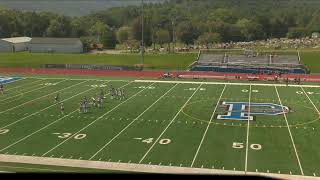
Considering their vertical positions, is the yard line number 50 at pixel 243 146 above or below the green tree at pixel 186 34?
below

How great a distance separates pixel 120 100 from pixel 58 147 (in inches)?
459

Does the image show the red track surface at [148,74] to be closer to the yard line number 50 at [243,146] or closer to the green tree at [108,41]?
the yard line number 50 at [243,146]

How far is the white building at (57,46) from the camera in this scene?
75.4 meters

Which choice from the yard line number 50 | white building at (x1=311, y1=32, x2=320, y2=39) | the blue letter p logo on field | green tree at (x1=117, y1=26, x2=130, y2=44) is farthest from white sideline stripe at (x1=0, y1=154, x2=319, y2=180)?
white building at (x1=311, y1=32, x2=320, y2=39)

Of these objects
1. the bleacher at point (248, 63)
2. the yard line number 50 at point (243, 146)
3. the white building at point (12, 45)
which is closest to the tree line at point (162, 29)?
the white building at point (12, 45)

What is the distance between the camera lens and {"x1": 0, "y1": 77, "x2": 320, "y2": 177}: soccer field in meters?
17.5

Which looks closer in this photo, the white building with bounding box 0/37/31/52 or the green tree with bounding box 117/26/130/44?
the white building with bounding box 0/37/31/52

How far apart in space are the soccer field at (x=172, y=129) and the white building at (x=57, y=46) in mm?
39750

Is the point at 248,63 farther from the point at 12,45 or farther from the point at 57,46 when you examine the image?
the point at 12,45

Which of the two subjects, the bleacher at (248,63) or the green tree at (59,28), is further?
the green tree at (59,28)

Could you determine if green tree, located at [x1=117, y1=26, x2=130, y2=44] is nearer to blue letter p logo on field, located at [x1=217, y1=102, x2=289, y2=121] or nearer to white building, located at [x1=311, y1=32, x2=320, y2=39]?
white building, located at [x1=311, y1=32, x2=320, y2=39]

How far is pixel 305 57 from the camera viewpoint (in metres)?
60.6

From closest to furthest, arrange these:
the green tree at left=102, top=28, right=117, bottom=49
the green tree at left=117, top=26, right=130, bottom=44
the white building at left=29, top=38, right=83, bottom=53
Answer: the white building at left=29, top=38, right=83, bottom=53, the green tree at left=102, top=28, right=117, bottom=49, the green tree at left=117, top=26, right=130, bottom=44

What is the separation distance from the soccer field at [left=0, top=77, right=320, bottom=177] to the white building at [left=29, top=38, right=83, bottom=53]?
39.8 meters
